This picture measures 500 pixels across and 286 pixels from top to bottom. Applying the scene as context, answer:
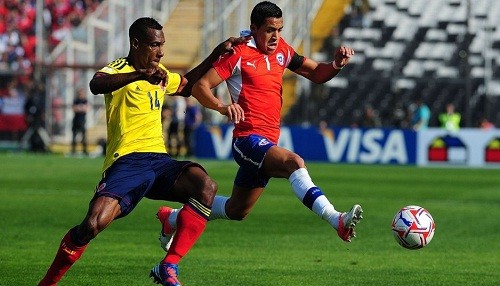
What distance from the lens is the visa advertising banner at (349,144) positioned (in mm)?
32531

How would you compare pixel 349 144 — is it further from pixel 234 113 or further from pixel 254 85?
pixel 234 113

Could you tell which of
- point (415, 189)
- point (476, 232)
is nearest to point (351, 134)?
point (415, 189)

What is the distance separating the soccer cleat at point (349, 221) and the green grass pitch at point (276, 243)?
81cm

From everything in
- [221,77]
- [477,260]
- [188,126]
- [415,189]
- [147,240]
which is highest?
[221,77]

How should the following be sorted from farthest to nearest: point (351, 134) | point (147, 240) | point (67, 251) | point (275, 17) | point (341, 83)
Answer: point (341, 83)
point (351, 134)
point (147, 240)
point (275, 17)
point (67, 251)

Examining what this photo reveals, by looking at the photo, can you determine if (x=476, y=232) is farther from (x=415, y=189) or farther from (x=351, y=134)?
(x=351, y=134)

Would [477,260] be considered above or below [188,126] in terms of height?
above

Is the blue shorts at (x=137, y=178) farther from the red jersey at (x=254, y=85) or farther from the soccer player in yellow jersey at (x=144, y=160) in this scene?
the red jersey at (x=254, y=85)

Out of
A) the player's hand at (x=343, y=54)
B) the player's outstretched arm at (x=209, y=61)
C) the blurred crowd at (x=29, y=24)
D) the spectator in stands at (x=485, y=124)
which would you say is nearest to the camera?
the player's outstretched arm at (x=209, y=61)

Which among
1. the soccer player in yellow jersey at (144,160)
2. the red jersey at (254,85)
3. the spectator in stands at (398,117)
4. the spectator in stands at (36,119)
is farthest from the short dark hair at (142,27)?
the spectator in stands at (36,119)

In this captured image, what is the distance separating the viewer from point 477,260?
37.2ft

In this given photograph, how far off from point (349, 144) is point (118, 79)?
24.8 m

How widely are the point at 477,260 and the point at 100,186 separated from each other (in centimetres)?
456

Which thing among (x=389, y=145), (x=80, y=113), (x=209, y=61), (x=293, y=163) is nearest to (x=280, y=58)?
(x=209, y=61)
